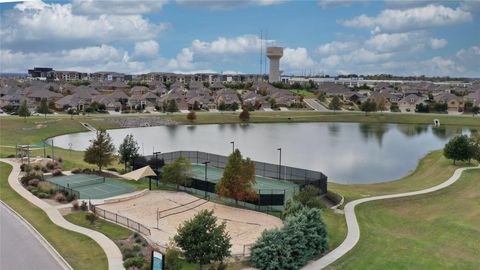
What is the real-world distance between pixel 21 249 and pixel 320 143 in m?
41.1

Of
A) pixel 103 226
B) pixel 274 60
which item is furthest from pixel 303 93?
pixel 103 226

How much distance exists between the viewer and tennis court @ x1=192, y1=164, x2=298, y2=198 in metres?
27.4

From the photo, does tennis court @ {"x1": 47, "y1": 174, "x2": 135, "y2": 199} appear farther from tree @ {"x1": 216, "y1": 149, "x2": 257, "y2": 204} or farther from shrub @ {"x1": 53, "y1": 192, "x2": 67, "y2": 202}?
tree @ {"x1": 216, "y1": 149, "x2": 257, "y2": 204}

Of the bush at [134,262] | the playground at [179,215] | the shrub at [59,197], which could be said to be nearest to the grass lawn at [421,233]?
the playground at [179,215]

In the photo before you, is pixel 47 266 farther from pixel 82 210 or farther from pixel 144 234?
pixel 82 210

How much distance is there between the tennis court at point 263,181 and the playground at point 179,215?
349cm

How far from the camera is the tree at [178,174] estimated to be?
2623 centimetres

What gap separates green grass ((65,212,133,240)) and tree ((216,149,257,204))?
5.86 m

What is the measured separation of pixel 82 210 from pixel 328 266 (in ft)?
38.8

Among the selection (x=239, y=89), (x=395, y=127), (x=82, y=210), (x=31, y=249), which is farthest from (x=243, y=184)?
(x=239, y=89)

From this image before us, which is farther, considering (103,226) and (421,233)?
(421,233)

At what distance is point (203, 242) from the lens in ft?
49.7

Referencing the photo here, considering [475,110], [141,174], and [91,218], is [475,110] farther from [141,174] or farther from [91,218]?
[91,218]

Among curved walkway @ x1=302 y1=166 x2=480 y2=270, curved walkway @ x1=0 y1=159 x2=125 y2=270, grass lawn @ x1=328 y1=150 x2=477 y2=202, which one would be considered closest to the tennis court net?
curved walkway @ x1=0 y1=159 x2=125 y2=270
